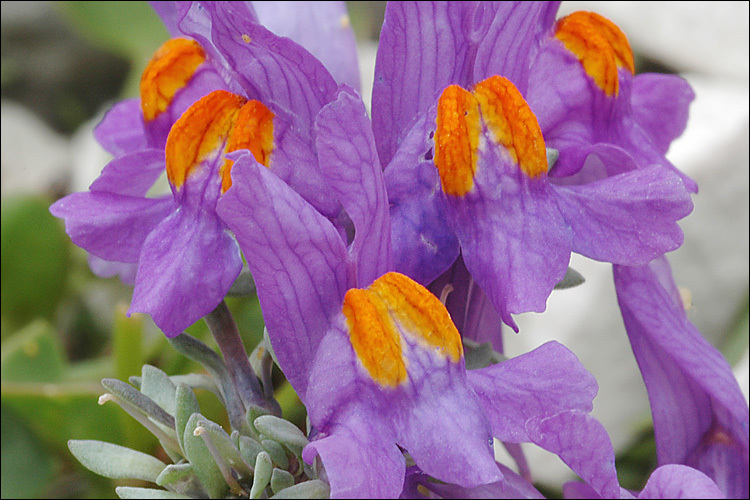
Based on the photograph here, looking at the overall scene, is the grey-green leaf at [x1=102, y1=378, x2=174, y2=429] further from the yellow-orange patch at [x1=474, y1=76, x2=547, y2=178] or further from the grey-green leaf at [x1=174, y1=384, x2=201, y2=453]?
the yellow-orange patch at [x1=474, y1=76, x2=547, y2=178]

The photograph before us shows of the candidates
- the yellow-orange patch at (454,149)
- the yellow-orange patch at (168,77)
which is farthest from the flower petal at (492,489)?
the yellow-orange patch at (168,77)

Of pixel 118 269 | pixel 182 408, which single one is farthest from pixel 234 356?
pixel 118 269

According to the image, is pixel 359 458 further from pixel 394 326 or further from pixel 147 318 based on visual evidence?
pixel 147 318

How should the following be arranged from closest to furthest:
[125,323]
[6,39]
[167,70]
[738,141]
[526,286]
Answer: [526,286] < [167,70] < [125,323] < [738,141] < [6,39]

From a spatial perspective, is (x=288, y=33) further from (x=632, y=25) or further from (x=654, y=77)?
(x=632, y=25)

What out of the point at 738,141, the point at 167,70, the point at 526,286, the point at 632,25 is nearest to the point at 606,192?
the point at 526,286
